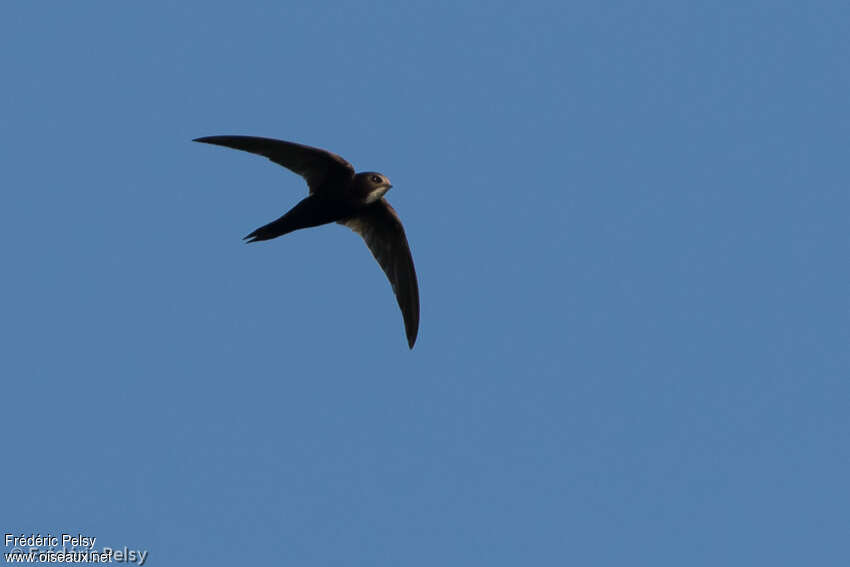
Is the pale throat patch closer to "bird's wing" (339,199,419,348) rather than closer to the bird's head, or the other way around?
the bird's head

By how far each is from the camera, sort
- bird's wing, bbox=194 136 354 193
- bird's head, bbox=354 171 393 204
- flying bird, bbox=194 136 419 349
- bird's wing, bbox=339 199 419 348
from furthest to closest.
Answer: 1. bird's wing, bbox=339 199 419 348
2. bird's head, bbox=354 171 393 204
3. flying bird, bbox=194 136 419 349
4. bird's wing, bbox=194 136 354 193

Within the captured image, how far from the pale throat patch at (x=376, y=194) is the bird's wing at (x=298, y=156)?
37 centimetres

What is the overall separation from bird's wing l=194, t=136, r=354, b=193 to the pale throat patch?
370 millimetres

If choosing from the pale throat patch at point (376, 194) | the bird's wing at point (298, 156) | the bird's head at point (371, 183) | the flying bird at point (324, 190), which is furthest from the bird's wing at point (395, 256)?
the bird's wing at point (298, 156)

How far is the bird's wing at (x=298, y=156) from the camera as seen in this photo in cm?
1452

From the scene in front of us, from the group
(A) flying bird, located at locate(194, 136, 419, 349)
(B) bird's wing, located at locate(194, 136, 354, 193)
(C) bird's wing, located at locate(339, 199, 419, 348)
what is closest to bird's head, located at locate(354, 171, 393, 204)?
(A) flying bird, located at locate(194, 136, 419, 349)

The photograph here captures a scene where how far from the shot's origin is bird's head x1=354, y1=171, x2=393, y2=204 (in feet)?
50.0

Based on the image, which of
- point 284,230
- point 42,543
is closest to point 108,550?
point 42,543

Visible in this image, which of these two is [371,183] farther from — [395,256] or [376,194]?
[395,256]

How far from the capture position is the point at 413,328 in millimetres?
16828

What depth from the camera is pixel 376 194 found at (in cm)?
1535

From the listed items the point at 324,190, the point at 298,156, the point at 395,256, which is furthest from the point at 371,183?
the point at 395,256

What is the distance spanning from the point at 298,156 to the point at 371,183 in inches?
39.6

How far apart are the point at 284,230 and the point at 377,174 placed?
1436 millimetres
